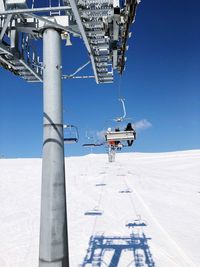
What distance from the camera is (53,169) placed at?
240 inches

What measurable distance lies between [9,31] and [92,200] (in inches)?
701

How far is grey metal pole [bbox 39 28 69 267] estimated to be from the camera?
19.6ft

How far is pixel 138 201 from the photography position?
2322 centimetres

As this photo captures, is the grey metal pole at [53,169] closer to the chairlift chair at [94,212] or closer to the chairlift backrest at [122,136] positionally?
the chairlift backrest at [122,136]

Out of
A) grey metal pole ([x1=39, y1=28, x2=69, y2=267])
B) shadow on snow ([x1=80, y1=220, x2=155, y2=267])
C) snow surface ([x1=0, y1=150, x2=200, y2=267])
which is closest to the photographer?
grey metal pole ([x1=39, y1=28, x2=69, y2=267])

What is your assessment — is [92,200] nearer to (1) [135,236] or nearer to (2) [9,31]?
(1) [135,236]

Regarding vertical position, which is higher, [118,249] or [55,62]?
[55,62]

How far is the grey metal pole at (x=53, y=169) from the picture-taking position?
5984 mm

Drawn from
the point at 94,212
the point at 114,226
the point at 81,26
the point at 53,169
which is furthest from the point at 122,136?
the point at 94,212

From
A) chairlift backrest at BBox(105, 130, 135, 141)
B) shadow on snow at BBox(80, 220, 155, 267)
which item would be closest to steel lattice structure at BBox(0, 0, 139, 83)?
chairlift backrest at BBox(105, 130, 135, 141)

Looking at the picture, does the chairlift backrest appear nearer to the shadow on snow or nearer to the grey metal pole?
the shadow on snow

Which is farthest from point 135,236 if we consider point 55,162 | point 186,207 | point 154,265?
point 55,162

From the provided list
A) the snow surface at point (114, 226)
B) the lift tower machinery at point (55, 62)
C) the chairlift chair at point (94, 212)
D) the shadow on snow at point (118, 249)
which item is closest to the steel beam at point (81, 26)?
the lift tower machinery at point (55, 62)

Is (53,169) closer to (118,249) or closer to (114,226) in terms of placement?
(118,249)
